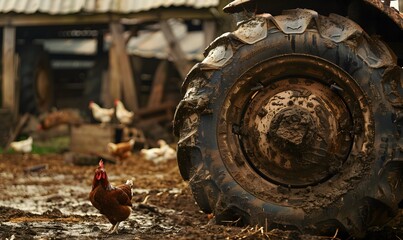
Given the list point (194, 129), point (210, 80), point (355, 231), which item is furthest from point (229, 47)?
point (355, 231)

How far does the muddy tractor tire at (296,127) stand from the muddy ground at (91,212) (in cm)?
21

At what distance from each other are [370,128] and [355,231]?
58 centimetres

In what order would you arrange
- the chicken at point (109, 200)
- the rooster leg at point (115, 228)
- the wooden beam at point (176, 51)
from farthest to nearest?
the wooden beam at point (176, 51)
the chicken at point (109, 200)
the rooster leg at point (115, 228)

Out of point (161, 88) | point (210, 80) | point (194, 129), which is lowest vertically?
point (161, 88)

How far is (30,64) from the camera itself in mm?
18906

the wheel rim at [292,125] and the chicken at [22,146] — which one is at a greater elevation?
the wheel rim at [292,125]

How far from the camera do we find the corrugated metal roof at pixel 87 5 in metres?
15.8

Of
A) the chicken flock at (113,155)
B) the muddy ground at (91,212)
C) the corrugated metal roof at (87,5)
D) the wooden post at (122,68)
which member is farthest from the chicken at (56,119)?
the muddy ground at (91,212)

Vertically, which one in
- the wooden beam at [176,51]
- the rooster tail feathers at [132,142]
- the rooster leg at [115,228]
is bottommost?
the rooster tail feathers at [132,142]

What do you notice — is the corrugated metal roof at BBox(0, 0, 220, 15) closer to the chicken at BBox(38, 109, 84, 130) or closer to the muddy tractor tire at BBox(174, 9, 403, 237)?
the chicken at BBox(38, 109, 84, 130)

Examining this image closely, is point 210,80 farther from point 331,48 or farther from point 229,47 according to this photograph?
point 331,48

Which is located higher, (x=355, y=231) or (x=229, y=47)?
(x=229, y=47)

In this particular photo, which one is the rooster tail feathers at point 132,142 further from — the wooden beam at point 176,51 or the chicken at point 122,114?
the wooden beam at point 176,51

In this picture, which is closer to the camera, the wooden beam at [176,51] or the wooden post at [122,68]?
the wooden beam at [176,51]
